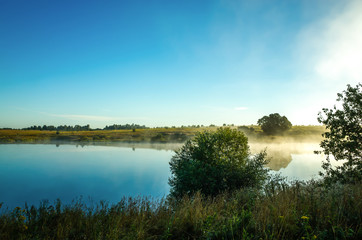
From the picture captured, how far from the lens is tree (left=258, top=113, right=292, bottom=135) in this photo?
8888cm

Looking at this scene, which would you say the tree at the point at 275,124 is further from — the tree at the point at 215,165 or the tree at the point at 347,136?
the tree at the point at 347,136

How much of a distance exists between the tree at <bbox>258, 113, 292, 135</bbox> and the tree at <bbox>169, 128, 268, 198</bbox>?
7801cm

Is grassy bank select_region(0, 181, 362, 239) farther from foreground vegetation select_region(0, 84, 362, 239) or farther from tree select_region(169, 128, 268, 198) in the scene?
tree select_region(169, 128, 268, 198)

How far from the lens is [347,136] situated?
12.1 m

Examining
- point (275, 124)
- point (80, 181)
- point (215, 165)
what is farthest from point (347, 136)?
point (275, 124)

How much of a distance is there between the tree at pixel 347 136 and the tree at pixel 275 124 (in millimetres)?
81688

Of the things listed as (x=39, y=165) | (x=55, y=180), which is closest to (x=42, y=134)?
(x=39, y=165)

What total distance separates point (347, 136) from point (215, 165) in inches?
339

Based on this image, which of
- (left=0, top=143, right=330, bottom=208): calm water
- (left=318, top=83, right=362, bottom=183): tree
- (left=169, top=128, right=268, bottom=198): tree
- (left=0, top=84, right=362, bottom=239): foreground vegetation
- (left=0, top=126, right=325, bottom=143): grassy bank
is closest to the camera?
(left=0, top=84, right=362, bottom=239): foreground vegetation

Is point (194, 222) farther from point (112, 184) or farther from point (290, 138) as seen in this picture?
point (290, 138)

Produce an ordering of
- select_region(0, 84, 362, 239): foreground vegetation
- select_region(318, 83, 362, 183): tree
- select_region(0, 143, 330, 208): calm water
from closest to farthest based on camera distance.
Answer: select_region(0, 84, 362, 239): foreground vegetation → select_region(318, 83, 362, 183): tree → select_region(0, 143, 330, 208): calm water

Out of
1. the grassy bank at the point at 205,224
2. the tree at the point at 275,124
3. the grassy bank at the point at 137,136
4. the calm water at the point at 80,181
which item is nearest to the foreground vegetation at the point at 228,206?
the grassy bank at the point at 205,224

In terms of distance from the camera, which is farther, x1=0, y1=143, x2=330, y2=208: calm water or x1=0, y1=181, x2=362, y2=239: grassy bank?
x1=0, y1=143, x2=330, y2=208: calm water

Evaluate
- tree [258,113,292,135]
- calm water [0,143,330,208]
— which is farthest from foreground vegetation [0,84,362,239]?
tree [258,113,292,135]
